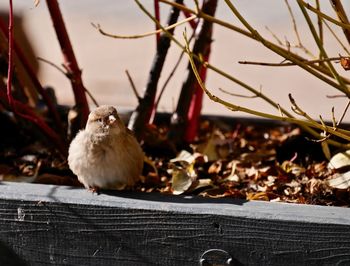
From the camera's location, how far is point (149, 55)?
8.28 metres


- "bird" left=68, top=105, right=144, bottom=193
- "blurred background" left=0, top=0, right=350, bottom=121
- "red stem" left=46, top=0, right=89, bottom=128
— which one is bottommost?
"blurred background" left=0, top=0, right=350, bottom=121

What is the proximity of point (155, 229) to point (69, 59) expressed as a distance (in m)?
1.09

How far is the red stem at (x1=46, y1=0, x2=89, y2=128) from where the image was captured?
128 inches

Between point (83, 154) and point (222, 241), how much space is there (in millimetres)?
782

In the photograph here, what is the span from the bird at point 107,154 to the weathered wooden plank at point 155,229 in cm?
24

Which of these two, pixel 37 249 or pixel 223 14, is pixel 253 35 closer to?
pixel 37 249

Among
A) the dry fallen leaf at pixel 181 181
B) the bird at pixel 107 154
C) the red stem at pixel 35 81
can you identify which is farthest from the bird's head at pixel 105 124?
the red stem at pixel 35 81

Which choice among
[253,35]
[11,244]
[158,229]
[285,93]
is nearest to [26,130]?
[11,244]

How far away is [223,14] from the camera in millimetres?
8633

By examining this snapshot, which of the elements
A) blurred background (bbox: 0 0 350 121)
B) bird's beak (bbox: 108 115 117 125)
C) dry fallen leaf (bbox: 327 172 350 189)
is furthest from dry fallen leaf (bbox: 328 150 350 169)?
blurred background (bbox: 0 0 350 121)

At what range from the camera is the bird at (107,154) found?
9.95ft

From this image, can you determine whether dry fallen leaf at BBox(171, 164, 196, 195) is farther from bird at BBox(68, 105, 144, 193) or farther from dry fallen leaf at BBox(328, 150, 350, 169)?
dry fallen leaf at BBox(328, 150, 350, 169)

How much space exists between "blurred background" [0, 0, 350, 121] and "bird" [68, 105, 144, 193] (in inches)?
147

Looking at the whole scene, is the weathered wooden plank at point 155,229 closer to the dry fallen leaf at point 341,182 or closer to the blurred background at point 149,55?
the dry fallen leaf at point 341,182
